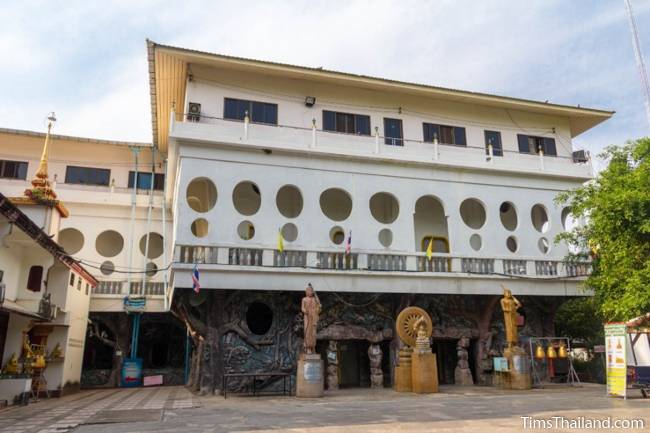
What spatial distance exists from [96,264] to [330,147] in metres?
12.9

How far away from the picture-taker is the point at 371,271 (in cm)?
1792

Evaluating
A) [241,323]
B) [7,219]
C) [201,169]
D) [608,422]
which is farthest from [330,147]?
[608,422]

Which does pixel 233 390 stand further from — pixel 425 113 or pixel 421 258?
pixel 425 113

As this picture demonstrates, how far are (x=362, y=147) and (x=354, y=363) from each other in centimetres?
857

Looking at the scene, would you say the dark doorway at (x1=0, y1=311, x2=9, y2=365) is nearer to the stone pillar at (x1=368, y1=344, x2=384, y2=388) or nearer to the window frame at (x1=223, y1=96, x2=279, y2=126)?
the window frame at (x1=223, y1=96, x2=279, y2=126)

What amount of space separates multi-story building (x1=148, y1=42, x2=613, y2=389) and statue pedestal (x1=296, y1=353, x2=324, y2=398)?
7.86ft

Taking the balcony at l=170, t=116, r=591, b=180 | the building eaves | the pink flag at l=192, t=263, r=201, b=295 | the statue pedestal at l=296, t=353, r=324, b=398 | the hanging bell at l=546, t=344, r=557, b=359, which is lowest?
the statue pedestal at l=296, t=353, r=324, b=398

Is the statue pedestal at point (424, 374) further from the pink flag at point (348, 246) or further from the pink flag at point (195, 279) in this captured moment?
the pink flag at point (195, 279)

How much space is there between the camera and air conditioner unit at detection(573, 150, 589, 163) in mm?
22698

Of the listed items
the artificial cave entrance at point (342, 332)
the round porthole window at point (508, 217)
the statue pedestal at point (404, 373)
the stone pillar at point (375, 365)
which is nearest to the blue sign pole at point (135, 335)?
the artificial cave entrance at point (342, 332)

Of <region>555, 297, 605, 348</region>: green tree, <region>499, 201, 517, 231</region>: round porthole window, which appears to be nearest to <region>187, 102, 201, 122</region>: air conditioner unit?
<region>499, 201, 517, 231</region>: round porthole window

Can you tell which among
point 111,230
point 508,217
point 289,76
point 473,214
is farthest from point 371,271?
point 111,230

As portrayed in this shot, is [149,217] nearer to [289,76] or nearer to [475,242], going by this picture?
[289,76]

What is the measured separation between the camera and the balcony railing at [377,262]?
16.6 m
